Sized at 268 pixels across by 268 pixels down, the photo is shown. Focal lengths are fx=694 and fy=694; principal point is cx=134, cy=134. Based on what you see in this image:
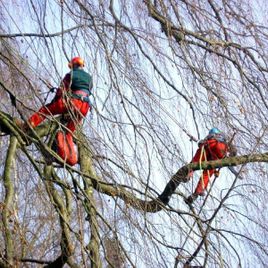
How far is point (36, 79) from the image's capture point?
3396 millimetres

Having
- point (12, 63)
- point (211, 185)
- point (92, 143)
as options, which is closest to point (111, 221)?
point (92, 143)

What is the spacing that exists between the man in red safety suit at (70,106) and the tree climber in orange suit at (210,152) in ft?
2.07

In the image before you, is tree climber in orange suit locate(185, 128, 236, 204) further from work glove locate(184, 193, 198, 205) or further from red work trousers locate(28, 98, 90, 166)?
red work trousers locate(28, 98, 90, 166)

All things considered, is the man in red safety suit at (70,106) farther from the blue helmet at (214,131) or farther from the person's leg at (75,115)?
the blue helmet at (214,131)

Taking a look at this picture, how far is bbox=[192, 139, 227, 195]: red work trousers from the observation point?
140 inches

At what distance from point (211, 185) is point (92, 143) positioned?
2.21ft

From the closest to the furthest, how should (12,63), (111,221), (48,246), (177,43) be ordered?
(111,221) → (12,63) → (177,43) → (48,246)

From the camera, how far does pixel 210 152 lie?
14.7 ft

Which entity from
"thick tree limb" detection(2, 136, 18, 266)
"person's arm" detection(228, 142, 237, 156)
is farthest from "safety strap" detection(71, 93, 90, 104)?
"person's arm" detection(228, 142, 237, 156)

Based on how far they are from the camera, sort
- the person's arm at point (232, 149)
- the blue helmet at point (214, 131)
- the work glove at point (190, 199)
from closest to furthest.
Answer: the work glove at point (190, 199), the blue helmet at point (214, 131), the person's arm at point (232, 149)

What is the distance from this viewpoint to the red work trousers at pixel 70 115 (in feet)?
10.9

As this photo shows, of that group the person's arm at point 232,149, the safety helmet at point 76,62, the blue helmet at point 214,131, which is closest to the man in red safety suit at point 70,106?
the safety helmet at point 76,62

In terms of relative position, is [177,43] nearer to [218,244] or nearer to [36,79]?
[36,79]

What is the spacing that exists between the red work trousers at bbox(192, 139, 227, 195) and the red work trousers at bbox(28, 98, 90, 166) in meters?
0.64
